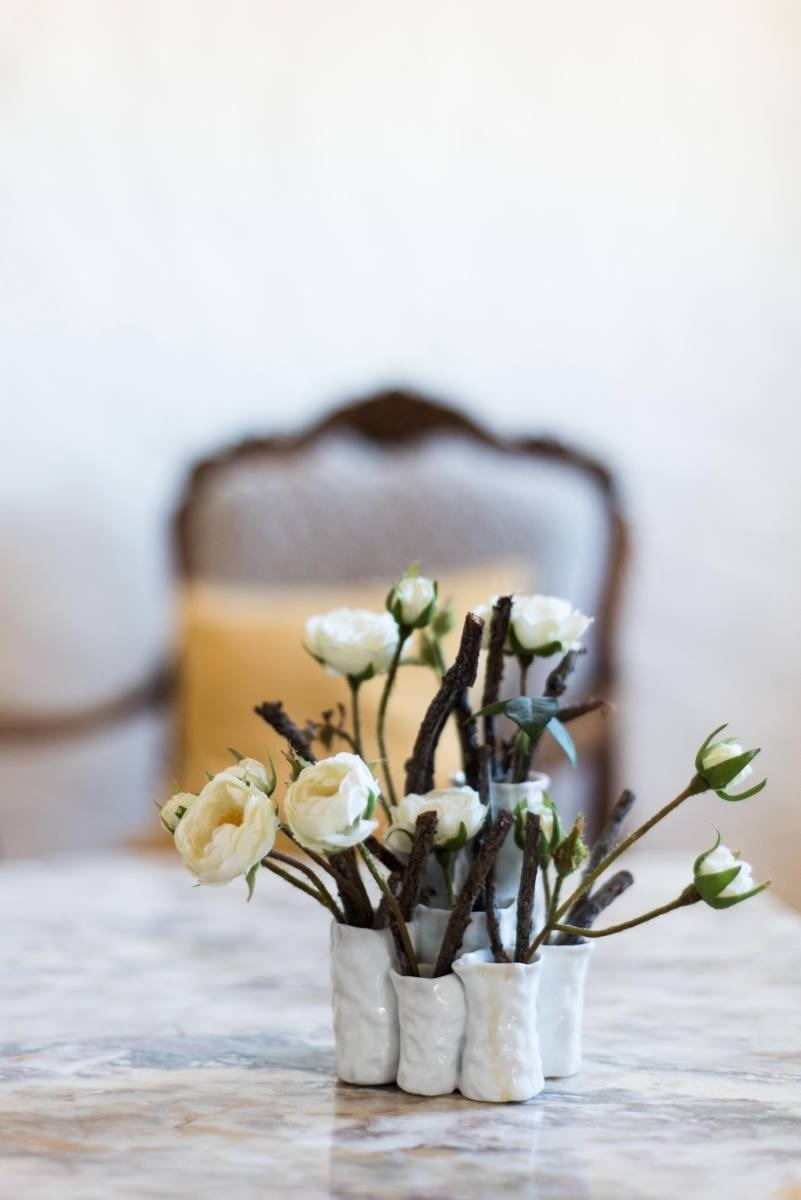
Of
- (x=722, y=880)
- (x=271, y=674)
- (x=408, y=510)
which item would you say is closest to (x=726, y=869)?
(x=722, y=880)

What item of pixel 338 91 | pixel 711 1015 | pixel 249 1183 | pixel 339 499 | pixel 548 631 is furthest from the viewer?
pixel 338 91

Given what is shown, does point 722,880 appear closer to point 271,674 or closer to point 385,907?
point 385,907

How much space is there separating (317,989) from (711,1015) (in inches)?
12.3

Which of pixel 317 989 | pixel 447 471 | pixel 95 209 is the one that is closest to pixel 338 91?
pixel 95 209

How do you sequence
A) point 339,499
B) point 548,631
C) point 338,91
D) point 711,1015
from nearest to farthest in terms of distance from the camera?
point 548,631 → point 711,1015 → point 339,499 → point 338,91

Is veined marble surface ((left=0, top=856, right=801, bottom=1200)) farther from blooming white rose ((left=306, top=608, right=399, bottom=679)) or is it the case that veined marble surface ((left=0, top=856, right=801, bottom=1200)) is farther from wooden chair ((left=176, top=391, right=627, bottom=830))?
wooden chair ((left=176, top=391, right=627, bottom=830))

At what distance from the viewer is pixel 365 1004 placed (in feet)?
2.66

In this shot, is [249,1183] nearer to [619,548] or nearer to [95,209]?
[619,548]

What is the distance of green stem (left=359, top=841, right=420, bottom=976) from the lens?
0.76 meters

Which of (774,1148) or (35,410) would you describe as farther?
(35,410)

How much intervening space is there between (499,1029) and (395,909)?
0.10 metres

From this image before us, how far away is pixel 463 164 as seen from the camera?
254 cm

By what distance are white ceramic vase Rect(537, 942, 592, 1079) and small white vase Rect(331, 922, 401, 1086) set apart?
0.30 feet

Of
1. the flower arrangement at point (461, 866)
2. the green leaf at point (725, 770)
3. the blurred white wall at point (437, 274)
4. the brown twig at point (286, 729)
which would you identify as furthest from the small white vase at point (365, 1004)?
the blurred white wall at point (437, 274)
